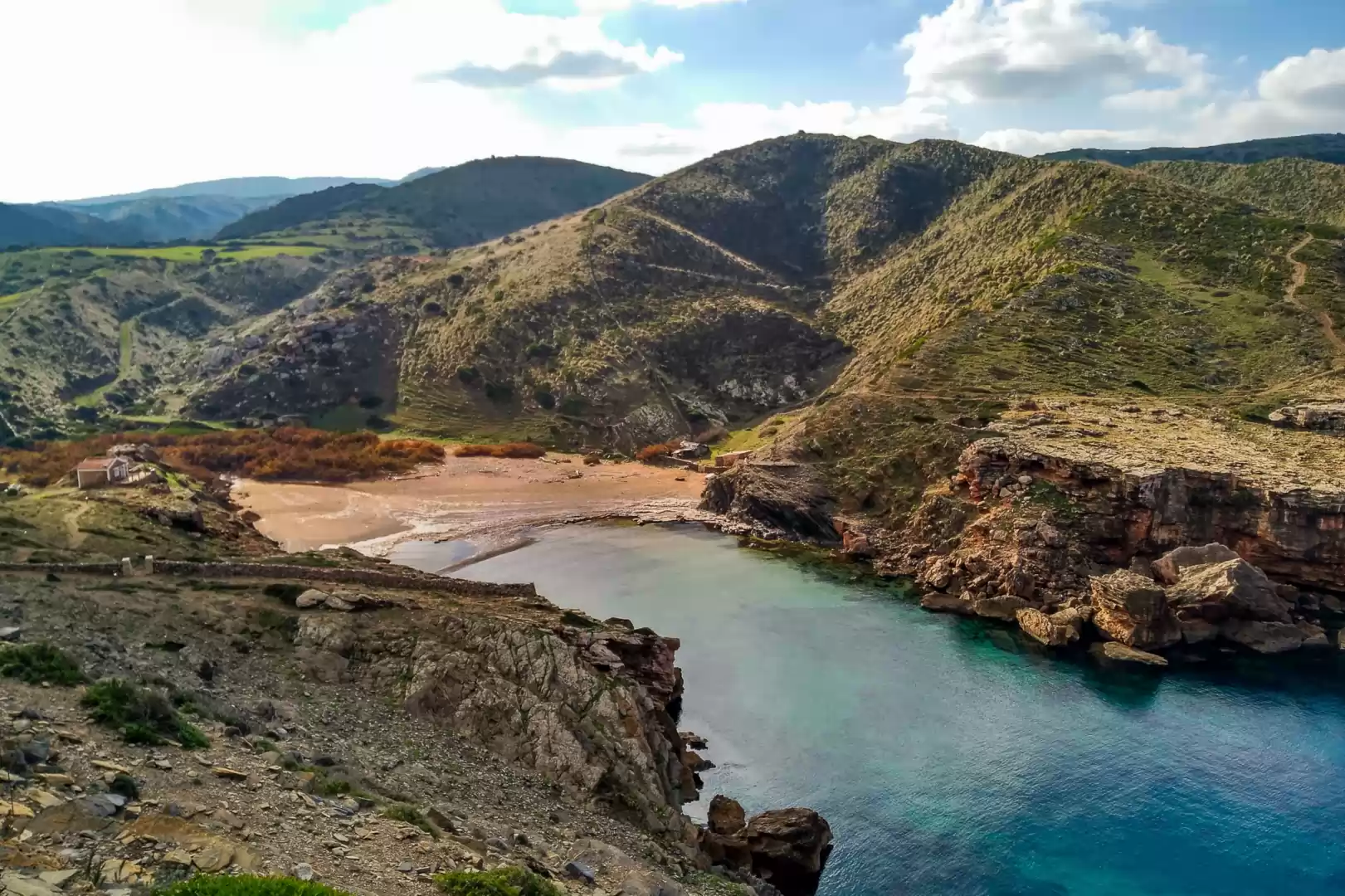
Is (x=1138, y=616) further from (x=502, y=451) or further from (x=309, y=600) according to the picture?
(x=502, y=451)

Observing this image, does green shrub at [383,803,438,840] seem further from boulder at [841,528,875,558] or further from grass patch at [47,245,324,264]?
grass patch at [47,245,324,264]

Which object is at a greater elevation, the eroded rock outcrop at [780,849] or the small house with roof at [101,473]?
the small house with roof at [101,473]

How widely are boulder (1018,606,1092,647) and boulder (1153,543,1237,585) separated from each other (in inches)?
234

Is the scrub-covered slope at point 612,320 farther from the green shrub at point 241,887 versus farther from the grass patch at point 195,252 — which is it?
the green shrub at point 241,887

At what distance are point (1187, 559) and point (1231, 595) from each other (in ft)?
12.4

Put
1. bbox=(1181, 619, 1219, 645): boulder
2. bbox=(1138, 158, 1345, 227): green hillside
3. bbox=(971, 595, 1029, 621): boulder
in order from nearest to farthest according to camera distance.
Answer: bbox=(1181, 619, 1219, 645): boulder → bbox=(971, 595, 1029, 621): boulder → bbox=(1138, 158, 1345, 227): green hillside

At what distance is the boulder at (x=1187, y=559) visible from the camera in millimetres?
53875

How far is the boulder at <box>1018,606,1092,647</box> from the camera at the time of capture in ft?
168

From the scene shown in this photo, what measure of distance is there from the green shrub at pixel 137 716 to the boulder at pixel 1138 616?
4745 centimetres

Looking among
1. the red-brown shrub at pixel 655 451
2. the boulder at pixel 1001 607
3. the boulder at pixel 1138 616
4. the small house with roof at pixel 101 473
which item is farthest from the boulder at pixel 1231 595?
the small house with roof at pixel 101 473

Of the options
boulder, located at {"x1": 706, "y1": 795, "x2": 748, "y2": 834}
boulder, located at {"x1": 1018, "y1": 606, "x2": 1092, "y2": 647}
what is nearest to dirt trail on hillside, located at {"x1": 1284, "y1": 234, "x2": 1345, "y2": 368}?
boulder, located at {"x1": 1018, "y1": 606, "x2": 1092, "y2": 647}

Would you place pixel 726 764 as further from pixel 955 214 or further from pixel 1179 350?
pixel 955 214

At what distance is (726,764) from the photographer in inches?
1522

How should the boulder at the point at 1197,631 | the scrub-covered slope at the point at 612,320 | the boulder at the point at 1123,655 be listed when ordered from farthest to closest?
the scrub-covered slope at the point at 612,320, the boulder at the point at 1197,631, the boulder at the point at 1123,655
